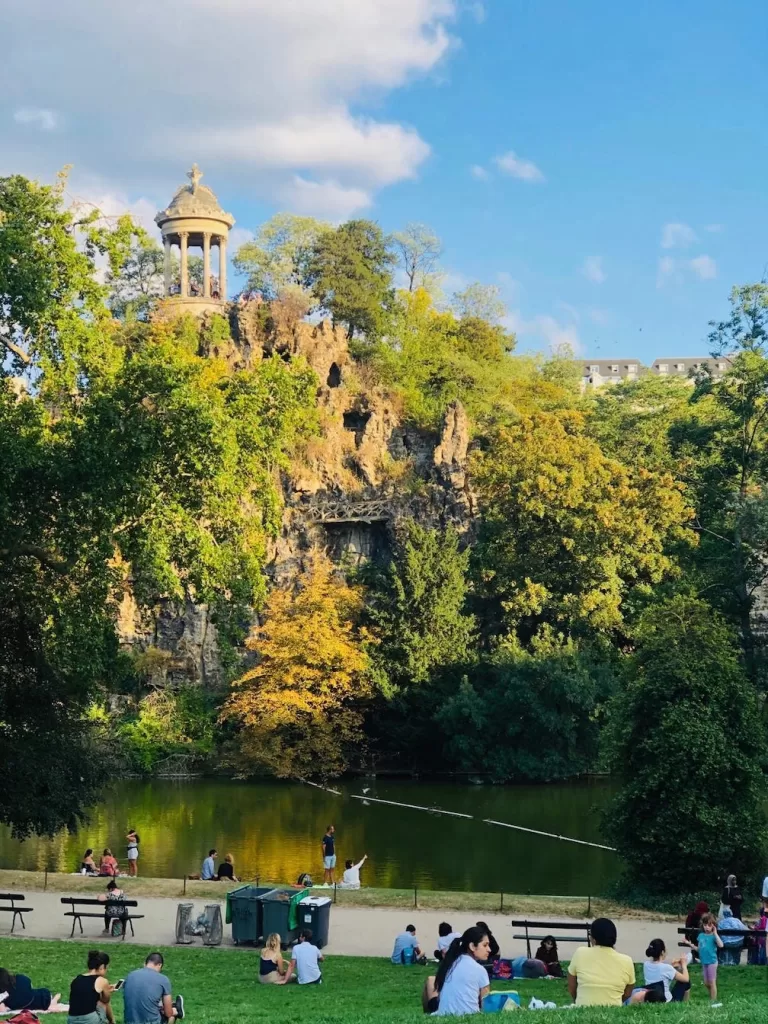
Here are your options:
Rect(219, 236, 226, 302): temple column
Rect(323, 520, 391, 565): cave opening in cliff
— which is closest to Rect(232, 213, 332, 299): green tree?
Rect(219, 236, 226, 302): temple column

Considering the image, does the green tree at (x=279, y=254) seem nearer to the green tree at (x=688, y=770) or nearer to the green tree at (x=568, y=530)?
the green tree at (x=568, y=530)

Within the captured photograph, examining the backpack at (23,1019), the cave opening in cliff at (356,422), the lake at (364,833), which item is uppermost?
the cave opening in cliff at (356,422)

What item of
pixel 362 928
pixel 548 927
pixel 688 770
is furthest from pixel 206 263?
pixel 548 927

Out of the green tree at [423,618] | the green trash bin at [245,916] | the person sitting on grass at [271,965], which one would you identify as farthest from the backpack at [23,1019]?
the green tree at [423,618]

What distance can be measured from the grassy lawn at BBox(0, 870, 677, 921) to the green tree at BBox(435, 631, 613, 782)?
1839 centimetres

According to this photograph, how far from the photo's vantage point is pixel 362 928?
17688 mm

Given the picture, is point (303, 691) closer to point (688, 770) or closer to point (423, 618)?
point (423, 618)

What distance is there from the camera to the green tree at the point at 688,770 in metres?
19.8

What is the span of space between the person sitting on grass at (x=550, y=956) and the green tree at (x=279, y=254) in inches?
1786

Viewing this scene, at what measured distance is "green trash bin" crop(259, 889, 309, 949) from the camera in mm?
16188

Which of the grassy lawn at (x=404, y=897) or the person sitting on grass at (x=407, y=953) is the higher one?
the person sitting on grass at (x=407, y=953)

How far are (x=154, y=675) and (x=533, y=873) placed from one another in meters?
21.7

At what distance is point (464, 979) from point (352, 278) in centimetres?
4811

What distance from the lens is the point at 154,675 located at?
145 feet
